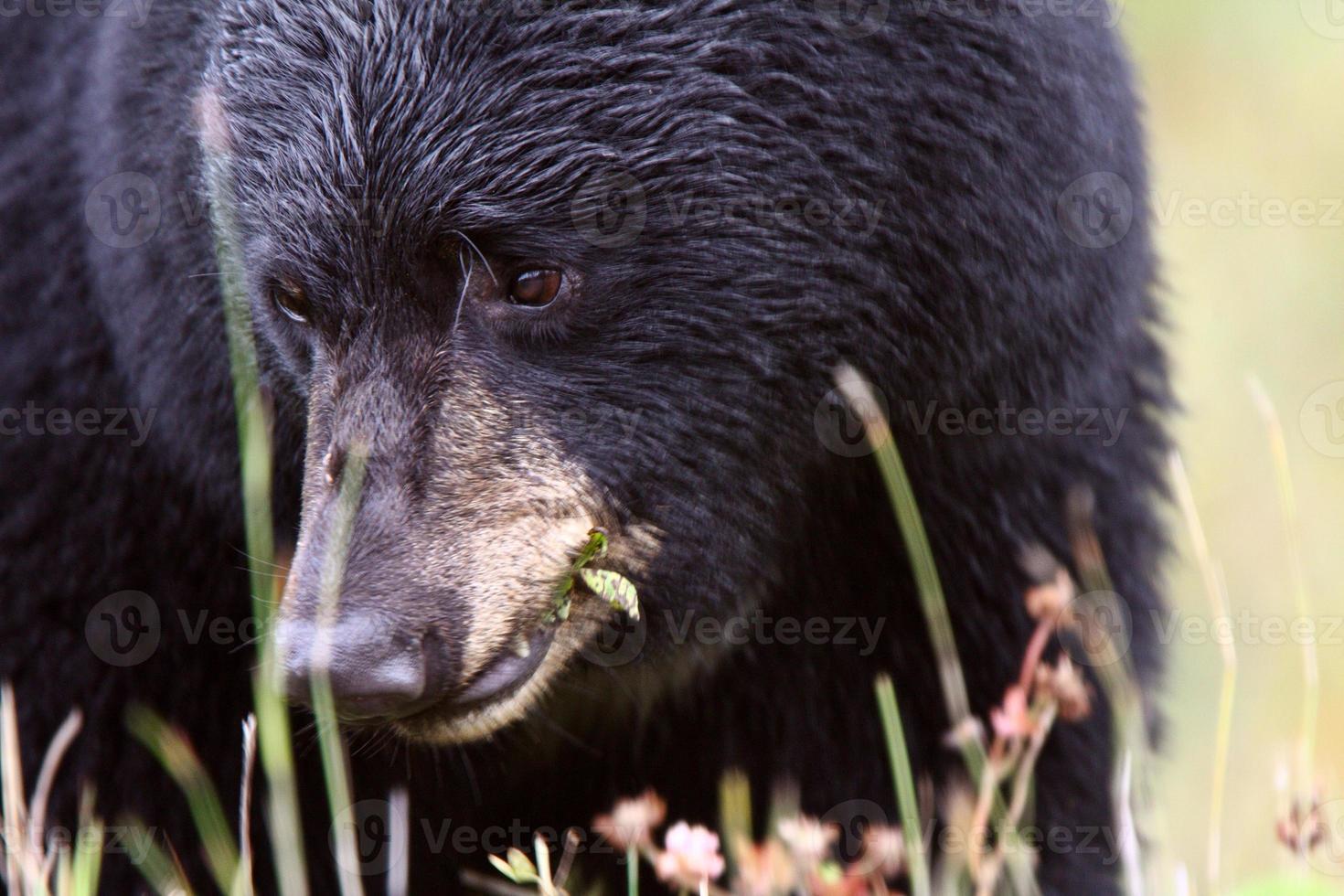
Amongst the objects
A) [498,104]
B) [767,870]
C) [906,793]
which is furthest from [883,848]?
[498,104]

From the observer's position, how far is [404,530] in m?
2.72

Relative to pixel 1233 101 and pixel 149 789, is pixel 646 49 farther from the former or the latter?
pixel 1233 101

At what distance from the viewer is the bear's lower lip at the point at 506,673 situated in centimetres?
275

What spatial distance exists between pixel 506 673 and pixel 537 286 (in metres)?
0.65

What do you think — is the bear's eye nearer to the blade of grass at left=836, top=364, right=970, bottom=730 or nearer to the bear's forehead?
the bear's forehead

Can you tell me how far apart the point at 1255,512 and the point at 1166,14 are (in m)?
2.81

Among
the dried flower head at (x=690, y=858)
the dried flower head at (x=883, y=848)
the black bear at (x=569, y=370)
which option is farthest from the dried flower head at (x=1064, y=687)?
the black bear at (x=569, y=370)

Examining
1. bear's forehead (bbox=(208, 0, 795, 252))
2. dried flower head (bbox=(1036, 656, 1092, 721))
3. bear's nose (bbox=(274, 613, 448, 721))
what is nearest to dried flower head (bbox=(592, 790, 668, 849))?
bear's nose (bbox=(274, 613, 448, 721))

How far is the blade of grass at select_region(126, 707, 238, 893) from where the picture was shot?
3365 millimetres

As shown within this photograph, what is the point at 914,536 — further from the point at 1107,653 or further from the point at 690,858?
the point at 690,858

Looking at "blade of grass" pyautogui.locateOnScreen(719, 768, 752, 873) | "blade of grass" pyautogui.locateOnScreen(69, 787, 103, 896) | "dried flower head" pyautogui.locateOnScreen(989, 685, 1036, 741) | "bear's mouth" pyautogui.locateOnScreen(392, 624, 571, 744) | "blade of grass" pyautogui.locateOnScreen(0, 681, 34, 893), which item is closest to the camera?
"dried flower head" pyautogui.locateOnScreen(989, 685, 1036, 741)

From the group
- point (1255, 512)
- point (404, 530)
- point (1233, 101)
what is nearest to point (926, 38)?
point (404, 530)

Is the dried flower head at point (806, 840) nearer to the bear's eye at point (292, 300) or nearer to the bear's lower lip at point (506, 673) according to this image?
the bear's lower lip at point (506, 673)

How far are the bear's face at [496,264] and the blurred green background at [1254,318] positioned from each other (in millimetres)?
4618
